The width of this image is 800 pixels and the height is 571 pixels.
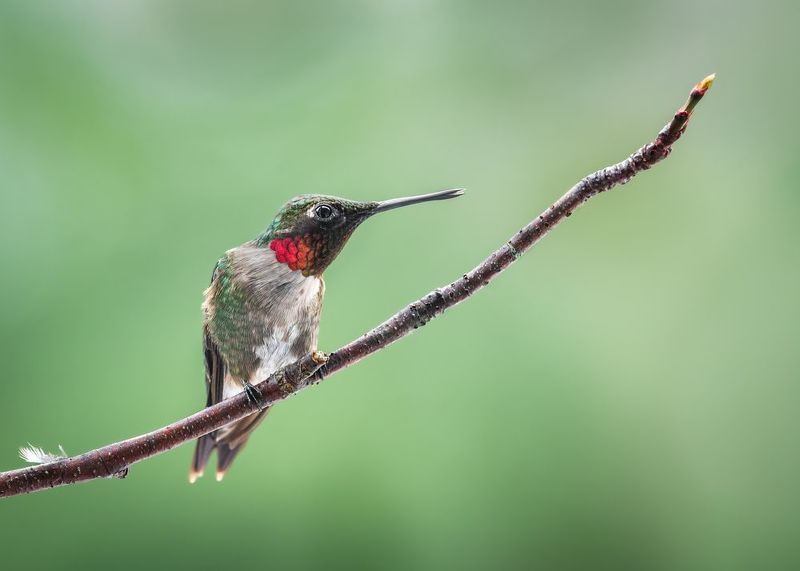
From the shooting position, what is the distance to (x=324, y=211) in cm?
93

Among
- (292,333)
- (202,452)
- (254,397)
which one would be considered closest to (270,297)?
(292,333)

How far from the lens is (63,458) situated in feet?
2.91

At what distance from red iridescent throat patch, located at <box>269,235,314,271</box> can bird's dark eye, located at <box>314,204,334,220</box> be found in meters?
0.04

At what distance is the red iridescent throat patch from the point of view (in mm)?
963

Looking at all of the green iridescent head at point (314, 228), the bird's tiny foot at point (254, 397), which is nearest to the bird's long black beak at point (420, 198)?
the green iridescent head at point (314, 228)

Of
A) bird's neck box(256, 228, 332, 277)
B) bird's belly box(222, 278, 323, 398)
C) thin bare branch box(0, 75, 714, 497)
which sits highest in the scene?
bird's neck box(256, 228, 332, 277)

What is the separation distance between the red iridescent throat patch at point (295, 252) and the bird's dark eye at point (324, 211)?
4 centimetres

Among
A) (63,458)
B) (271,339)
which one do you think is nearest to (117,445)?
(63,458)

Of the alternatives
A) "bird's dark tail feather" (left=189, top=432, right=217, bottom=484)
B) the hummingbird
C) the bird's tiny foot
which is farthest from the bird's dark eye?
"bird's dark tail feather" (left=189, top=432, right=217, bottom=484)

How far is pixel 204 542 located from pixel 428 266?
0.93 m

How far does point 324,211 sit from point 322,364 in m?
0.20

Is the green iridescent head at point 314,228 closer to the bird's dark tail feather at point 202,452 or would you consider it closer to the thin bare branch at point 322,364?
the thin bare branch at point 322,364

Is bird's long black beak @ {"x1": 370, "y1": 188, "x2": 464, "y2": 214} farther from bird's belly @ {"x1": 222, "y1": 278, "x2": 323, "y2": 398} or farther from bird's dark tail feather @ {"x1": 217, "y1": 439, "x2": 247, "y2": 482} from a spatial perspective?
bird's dark tail feather @ {"x1": 217, "y1": 439, "x2": 247, "y2": 482}

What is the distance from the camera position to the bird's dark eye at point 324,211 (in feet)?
3.05
